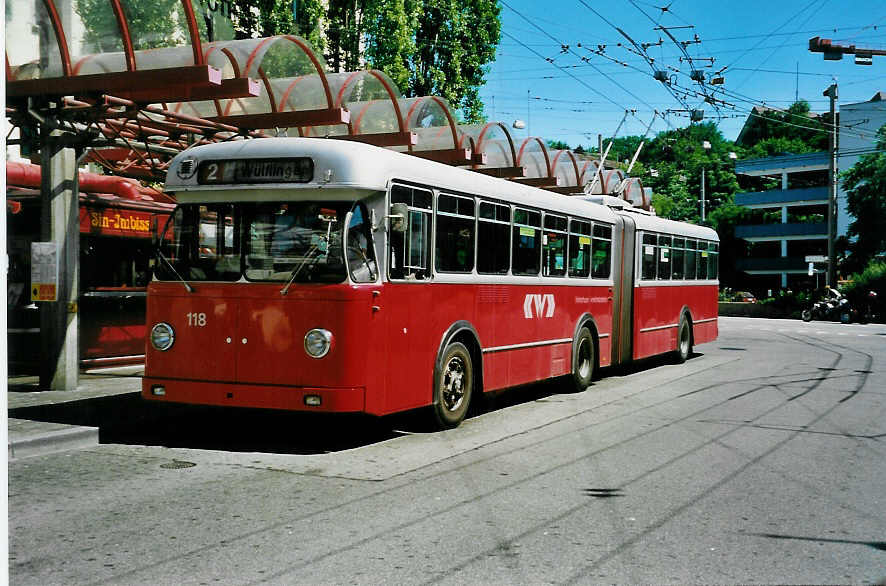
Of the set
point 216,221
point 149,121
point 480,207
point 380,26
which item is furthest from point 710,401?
point 380,26

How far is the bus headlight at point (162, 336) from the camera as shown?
889cm

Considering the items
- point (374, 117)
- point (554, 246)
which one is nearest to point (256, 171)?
point (554, 246)

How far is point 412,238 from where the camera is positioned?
9234mm

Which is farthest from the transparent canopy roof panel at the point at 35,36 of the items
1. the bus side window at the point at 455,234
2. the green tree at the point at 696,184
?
the green tree at the point at 696,184

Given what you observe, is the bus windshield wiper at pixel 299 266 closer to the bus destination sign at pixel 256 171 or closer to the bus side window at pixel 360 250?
the bus side window at pixel 360 250

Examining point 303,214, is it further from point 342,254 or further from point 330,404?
point 330,404

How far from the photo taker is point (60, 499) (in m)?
6.59

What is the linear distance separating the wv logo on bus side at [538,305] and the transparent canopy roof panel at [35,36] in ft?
20.3

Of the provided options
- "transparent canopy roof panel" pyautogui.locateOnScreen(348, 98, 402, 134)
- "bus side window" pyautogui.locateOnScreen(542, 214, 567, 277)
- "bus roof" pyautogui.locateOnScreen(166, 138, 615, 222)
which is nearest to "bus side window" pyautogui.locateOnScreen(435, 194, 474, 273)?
"bus roof" pyautogui.locateOnScreen(166, 138, 615, 222)

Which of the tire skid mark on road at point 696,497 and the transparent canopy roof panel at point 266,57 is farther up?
the transparent canopy roof panel at point 266,57

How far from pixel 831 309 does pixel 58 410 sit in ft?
123

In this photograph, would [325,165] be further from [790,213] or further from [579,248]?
[790,213]

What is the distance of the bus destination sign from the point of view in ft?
28.1

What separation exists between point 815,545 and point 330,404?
4.18 metres
